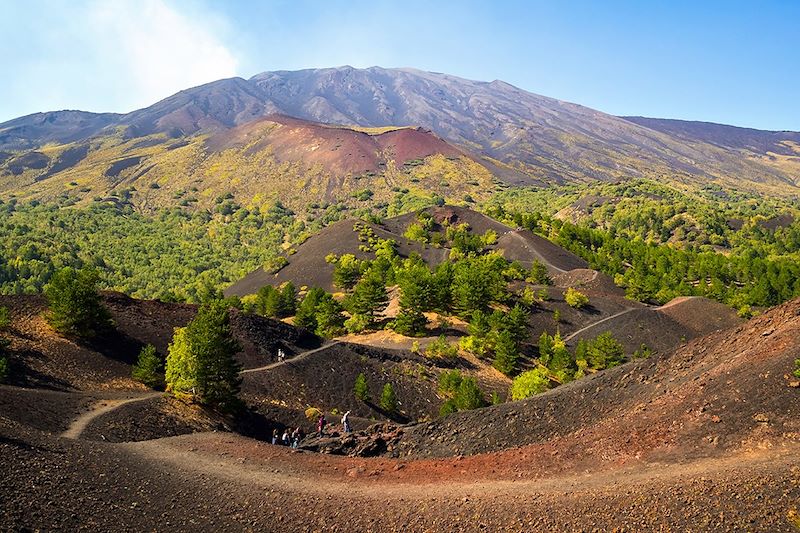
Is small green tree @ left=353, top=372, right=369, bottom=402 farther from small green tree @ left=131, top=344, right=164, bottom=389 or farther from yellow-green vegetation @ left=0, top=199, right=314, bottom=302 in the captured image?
yellow-green vegetation @ left=0, top=199, right=314, bottom=302

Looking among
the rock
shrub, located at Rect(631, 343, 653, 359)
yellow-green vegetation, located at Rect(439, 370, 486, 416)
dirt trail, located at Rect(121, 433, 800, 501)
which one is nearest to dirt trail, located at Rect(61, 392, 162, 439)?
dirt trail, located at Rect(121, 433, 800, 501)

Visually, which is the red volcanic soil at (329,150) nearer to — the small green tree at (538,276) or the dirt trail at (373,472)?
the small green tree at (538,276)

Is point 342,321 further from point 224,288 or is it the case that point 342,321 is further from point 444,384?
point 224,288

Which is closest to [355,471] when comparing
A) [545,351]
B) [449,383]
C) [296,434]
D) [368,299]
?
[296,434]

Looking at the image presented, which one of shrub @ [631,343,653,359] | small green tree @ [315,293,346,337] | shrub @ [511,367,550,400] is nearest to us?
Result: shrub @ [511,367,550,400]

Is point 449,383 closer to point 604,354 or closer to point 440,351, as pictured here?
point 440,351
